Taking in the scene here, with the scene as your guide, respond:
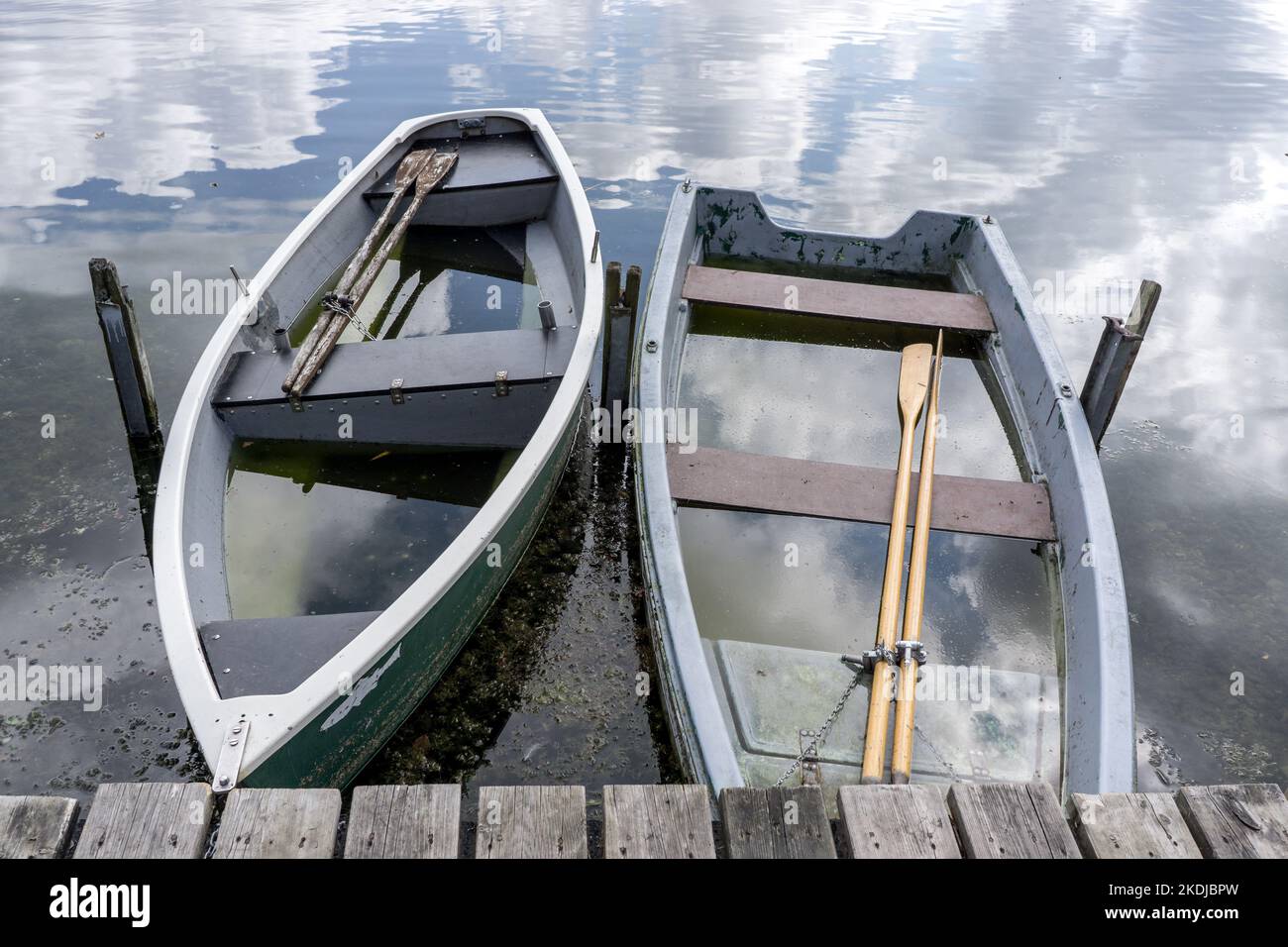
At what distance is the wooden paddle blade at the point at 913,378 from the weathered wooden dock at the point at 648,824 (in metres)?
A: 3.67

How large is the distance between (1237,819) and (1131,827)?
1.04ft

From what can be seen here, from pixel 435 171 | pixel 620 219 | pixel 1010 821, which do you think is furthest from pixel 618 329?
pixel 620 219

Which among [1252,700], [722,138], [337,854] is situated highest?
[722,138]

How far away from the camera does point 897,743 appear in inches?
147

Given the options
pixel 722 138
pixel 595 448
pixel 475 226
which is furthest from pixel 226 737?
pixel 722 138

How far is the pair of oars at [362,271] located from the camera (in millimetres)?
5809

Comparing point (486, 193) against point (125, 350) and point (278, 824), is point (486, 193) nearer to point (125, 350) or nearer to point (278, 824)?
point (125, 350)

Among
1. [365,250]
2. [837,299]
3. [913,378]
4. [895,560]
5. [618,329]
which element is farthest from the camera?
[365,250]

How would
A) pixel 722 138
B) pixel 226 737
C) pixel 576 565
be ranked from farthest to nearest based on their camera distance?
pixel 722 138
pixel 576 565
pixel 226 737

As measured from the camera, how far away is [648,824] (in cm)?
239

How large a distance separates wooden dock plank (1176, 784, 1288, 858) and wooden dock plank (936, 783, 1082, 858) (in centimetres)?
39

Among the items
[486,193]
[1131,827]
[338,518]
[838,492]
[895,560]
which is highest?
[486,193]

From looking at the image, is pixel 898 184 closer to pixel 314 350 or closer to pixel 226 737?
pixel 314 350
